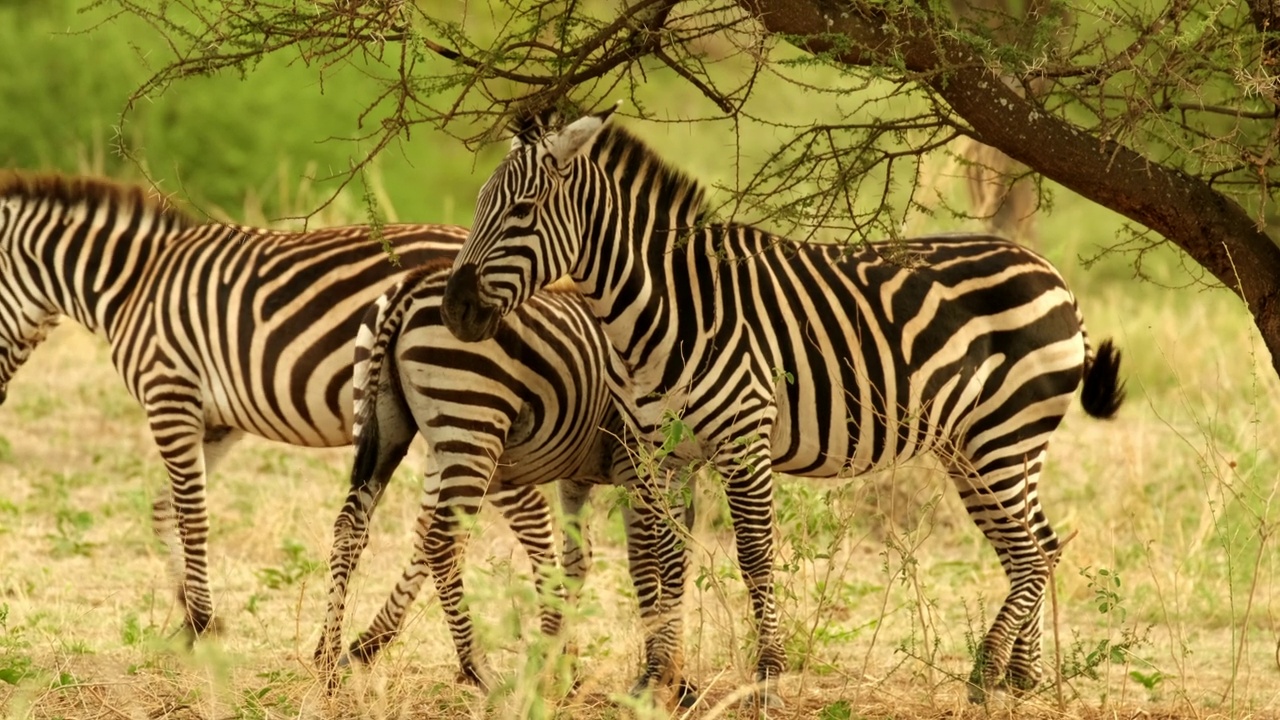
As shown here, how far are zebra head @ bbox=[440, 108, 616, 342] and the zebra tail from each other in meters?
0.57

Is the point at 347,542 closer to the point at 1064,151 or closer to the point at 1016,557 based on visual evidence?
the point at 1016,557

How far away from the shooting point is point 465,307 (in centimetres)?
452

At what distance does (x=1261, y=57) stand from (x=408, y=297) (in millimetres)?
2726

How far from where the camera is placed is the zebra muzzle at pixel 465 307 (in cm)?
451

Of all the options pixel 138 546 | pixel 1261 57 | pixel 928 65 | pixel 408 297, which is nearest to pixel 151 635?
pixel 408 297

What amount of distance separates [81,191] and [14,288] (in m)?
0.51

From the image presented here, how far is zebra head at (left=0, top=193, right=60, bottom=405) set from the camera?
6.51 meters

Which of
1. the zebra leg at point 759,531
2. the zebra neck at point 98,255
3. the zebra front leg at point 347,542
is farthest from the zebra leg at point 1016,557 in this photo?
the zebra neck at point 98,255

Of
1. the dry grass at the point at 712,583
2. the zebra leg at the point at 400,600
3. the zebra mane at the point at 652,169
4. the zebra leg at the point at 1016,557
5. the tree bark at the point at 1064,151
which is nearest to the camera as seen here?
the tree bark at the point at 1064,151

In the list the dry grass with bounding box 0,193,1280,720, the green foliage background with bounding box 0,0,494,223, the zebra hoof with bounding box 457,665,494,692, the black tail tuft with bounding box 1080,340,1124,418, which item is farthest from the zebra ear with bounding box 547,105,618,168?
the green foliage background with bounding box 0,0,494,223

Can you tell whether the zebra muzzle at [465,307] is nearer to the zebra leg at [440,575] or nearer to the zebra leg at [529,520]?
the zebra leg at [440,575]

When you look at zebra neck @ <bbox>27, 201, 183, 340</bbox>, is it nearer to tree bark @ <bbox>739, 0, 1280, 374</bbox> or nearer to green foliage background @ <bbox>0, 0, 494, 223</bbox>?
tree bark @ <bbox>739, 0, 1280, 374</bbox>

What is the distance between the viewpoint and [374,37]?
13.1 ft

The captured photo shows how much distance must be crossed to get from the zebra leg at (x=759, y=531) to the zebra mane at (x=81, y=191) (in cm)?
295
